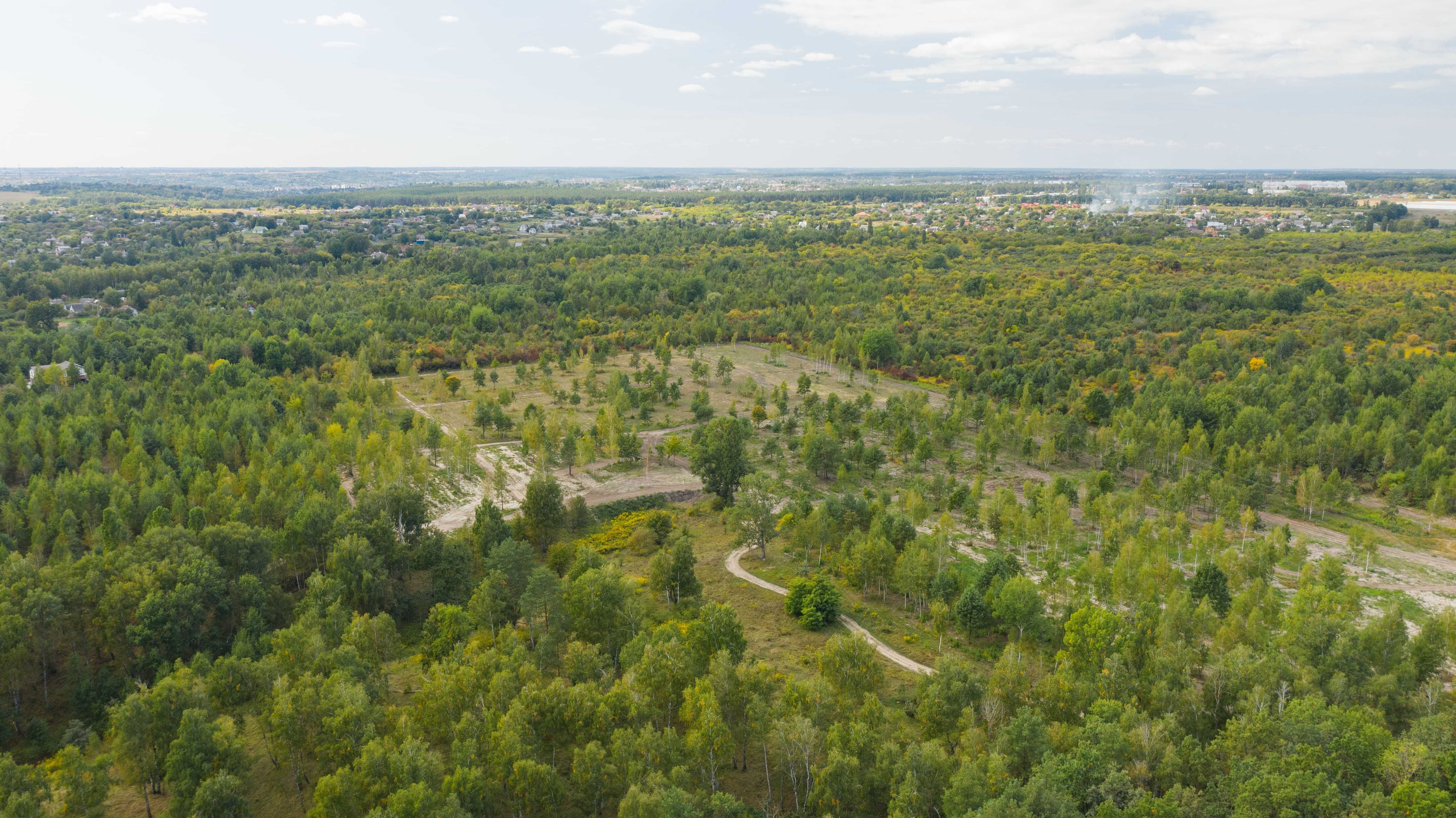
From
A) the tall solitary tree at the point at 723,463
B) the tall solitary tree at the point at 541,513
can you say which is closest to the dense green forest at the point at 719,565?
the tall solitary tree at the point at 541,513

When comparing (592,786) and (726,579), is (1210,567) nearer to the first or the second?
(726,579)

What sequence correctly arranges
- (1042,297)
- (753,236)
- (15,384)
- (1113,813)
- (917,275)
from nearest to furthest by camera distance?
1. (1113,813)
2. (15,384)
3. (1042,297)
4. (917,275)
5. (753,236)

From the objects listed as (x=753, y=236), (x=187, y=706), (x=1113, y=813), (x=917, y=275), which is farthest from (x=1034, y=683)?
(x=753, y=236)

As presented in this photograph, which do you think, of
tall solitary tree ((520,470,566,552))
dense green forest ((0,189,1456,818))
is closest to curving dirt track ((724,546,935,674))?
dense green forest ((0,189,1456,818))

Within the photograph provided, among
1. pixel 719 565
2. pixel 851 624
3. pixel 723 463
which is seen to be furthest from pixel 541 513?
pixel 851 624

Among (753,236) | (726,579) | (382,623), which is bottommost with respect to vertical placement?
(726,579)

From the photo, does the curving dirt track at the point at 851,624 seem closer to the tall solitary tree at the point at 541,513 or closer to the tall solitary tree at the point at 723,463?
the tall solitary tree at the point at 723,463
